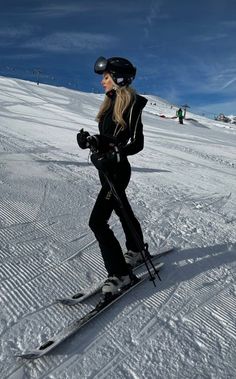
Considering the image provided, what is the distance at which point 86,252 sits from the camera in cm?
452

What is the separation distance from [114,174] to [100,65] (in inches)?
39.6

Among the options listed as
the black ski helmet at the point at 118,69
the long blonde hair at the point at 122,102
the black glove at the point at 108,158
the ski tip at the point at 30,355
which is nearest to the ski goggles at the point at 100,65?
the black ski helmet at the point at 118,69

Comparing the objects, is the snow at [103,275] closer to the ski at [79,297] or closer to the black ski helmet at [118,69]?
the ski at [79,297]

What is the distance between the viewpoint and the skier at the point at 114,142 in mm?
3467

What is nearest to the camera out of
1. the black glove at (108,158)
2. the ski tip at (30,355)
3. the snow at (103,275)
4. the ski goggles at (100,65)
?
the ski tip at (30,355)

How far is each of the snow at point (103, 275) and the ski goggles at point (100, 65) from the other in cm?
203

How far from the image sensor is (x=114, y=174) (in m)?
3.63

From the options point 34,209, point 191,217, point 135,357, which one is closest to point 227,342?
point 135,357

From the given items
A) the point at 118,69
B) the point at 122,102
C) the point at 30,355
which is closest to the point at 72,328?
the point at 30,355

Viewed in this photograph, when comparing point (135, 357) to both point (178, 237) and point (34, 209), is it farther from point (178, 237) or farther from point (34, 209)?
point (34, 209)

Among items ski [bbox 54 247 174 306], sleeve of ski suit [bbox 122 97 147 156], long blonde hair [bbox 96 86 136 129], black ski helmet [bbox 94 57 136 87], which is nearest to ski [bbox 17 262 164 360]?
ski [bbox 54 247 174 306]

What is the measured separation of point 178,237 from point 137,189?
7.55ft

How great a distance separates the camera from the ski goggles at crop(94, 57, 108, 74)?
3537mm

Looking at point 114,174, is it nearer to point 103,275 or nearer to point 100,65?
point 100,65
